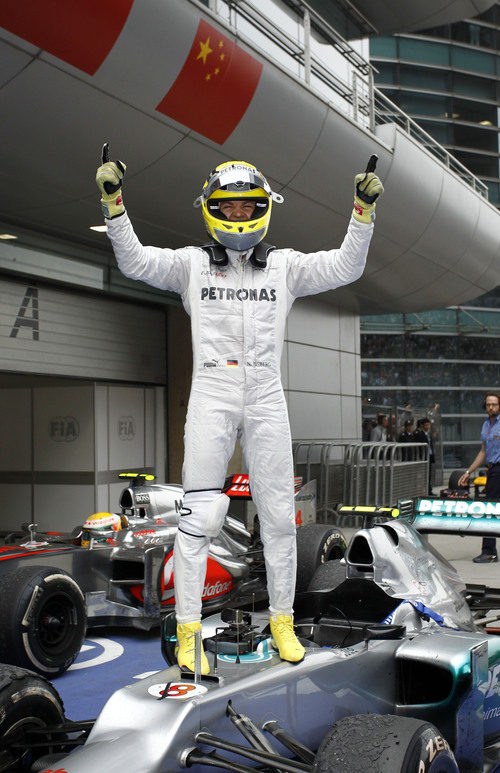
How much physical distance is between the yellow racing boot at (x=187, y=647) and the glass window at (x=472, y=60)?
28824 mm

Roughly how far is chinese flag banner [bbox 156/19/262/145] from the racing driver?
13.9 ft

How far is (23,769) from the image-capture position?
2.67 metres

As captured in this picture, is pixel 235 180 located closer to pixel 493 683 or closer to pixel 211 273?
pixel 211 273

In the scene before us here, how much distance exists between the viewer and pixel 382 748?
2.27 metres

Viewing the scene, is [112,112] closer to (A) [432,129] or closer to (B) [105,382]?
(B) [105,382]

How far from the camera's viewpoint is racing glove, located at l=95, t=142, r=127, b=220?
2.82 meters

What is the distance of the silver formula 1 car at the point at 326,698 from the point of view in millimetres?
2250

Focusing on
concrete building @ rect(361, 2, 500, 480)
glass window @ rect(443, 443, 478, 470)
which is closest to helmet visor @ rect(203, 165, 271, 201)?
concrete building @ rect(361, 2, 500, 480)

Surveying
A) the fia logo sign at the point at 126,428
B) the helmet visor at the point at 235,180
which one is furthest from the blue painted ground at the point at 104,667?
the fia logo sign at the point at 126,428

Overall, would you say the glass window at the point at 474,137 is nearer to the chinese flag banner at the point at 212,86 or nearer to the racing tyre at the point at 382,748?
the chinese flag banner at the point at 212,86

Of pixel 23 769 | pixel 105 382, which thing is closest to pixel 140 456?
pixel 105 382

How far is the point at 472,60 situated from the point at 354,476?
2098 cm

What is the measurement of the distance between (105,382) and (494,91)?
76.8ft

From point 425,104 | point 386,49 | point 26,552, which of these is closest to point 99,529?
point 26,552
